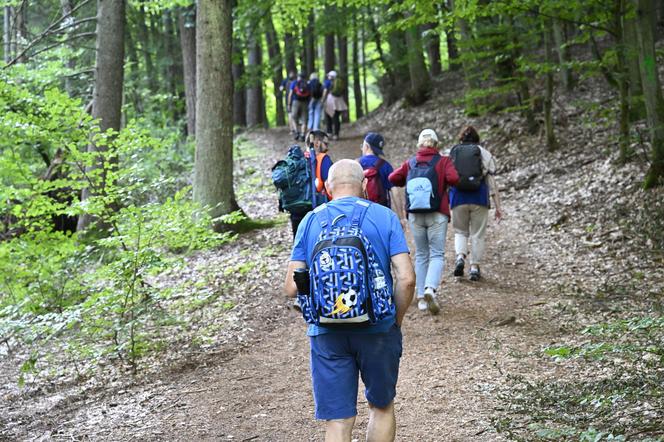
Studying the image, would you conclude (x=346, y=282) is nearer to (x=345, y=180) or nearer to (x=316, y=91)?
(x=345, y=180)

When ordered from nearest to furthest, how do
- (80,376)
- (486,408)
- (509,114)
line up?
(486,408) → (80,376) → (509,114)

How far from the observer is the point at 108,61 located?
12.7 m

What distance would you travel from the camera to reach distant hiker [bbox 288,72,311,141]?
2073cm

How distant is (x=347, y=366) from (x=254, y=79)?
2289cm

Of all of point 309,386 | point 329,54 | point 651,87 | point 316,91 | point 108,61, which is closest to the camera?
point 309,386

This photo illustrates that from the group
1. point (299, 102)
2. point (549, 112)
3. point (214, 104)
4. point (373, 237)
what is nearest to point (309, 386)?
point (373, 237)

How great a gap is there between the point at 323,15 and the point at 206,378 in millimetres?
19771

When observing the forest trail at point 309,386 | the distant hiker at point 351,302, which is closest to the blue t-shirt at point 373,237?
the distant hiker at point 351,302

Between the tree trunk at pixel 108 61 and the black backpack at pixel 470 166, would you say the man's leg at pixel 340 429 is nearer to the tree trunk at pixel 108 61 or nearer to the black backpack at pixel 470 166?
the black backpack at pixel 470 166

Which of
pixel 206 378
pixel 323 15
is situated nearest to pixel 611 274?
pixel 206 378

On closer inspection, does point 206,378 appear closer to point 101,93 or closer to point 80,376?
point 80,376

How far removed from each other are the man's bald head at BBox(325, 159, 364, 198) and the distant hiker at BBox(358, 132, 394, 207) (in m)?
3.83

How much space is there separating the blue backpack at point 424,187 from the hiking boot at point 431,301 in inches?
35.2

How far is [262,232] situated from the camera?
1238cm
